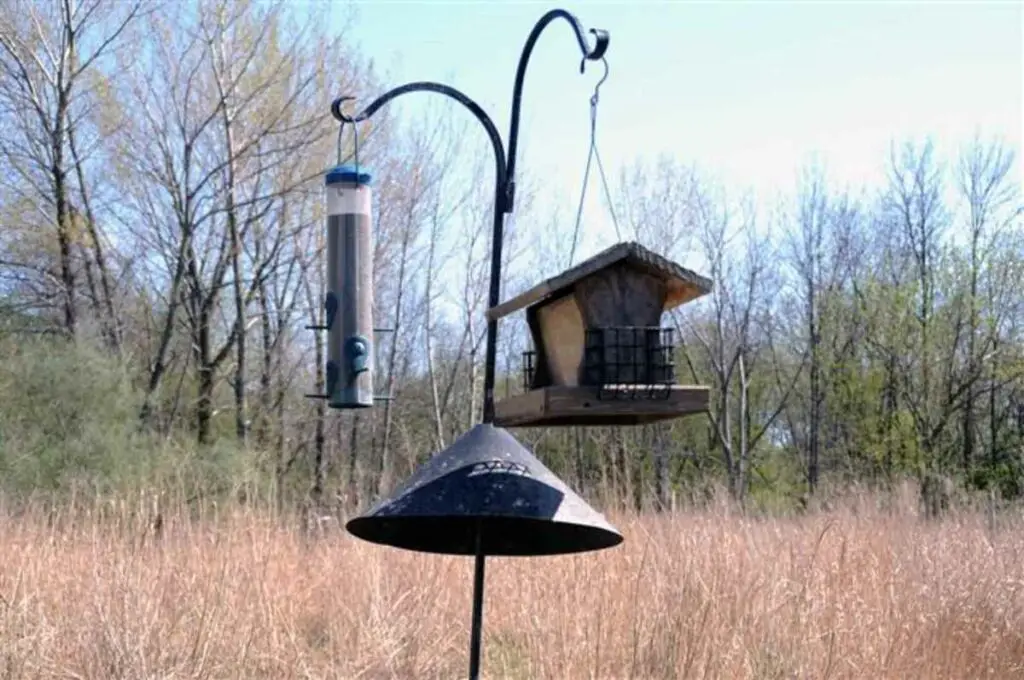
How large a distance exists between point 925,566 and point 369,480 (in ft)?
15.2

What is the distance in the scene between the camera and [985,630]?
17.6ft

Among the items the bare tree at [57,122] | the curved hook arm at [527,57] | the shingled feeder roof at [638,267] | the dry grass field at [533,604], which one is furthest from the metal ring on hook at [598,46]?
the bare tree at [57,122]

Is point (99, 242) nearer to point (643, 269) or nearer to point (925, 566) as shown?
point (925, 566)

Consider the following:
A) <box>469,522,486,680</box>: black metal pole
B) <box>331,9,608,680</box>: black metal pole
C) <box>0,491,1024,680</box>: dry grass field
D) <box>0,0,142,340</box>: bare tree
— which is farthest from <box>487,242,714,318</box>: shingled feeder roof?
<box>0,0,142,340</box>: bare tree

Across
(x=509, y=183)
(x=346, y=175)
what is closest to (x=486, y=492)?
(x=509, y=183)

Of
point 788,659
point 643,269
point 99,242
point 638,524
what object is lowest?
point 788,659

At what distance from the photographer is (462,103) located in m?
4.00

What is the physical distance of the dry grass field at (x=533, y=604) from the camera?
520 cm

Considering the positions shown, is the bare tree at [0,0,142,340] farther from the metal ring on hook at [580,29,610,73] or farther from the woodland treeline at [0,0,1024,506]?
the metal ring on hook at [580,29,610,73]

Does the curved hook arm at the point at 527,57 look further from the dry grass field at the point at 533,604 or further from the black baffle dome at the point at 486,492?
the dry grass field at the point at 533,604

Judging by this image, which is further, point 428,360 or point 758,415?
point 758,415

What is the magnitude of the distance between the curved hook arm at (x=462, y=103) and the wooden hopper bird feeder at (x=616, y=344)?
0.82m

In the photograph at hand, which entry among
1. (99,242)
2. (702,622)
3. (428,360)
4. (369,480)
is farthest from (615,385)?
(428,360)

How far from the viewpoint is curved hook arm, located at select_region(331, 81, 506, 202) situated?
376cm
